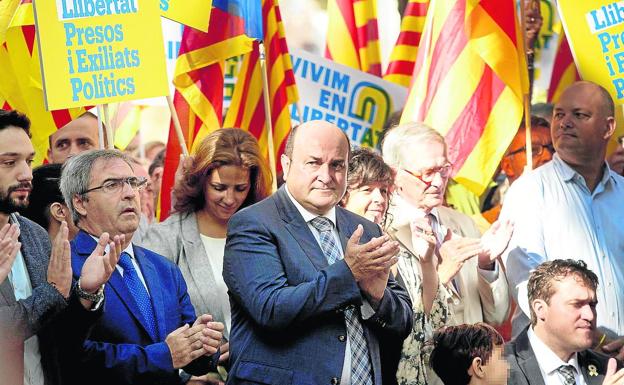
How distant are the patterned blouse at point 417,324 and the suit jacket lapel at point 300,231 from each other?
34.7 inches

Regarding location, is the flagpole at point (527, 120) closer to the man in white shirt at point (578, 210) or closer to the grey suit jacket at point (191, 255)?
the man in white shirt at point (578, 210)

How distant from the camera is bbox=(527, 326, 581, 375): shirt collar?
23.4 ft

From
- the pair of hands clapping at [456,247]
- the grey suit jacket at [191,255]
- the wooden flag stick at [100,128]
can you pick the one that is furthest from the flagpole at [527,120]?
the wooden flag stick at [100,128]

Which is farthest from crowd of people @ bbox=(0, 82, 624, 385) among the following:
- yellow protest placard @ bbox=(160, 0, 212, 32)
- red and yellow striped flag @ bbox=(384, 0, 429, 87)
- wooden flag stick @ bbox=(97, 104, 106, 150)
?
red and yellow striped flag @ bbox=(384, 0, 429, 87)

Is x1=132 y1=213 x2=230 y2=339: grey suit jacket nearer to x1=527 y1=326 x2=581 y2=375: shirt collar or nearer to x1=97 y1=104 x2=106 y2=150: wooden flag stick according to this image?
x1=97 y1=104 x2=106 y2=150: wooden flag stick

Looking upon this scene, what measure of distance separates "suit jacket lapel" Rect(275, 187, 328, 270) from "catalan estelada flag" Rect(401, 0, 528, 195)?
10.3 ft

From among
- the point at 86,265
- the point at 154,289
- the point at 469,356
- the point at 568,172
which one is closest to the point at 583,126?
the point at 568,172

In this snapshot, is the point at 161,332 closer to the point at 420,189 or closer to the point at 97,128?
the point at 420,189

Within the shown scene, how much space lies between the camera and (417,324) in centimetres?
690

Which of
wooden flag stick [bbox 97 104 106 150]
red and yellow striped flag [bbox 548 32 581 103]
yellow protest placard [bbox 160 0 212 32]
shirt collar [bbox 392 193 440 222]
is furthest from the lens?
red and yellow striped flag [bbox 548 32 581 103]

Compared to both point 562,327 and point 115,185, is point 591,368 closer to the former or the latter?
point 562,327

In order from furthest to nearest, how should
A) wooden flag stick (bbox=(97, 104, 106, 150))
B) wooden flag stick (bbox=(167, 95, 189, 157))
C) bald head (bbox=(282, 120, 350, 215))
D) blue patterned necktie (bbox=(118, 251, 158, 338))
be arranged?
wooden flag stick (bbox=(167, 95, 189, 157)) → wooden flag stick (bbox=(97, 104, 106, 150)) → blue patterned necktie (bbox=(118, 251, 158, 338)) → bald head (bbox=(282, 120, 350, 215))

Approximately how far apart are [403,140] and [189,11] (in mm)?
1539

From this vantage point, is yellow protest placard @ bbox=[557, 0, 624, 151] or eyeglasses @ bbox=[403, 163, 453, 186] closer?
eyeglasses @ bbox=[403, 163, 453, 186]
